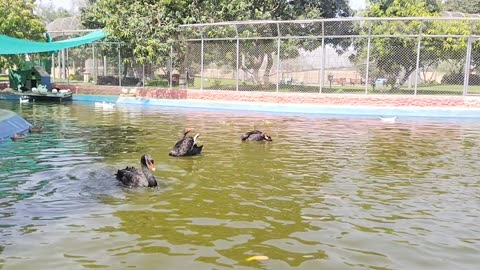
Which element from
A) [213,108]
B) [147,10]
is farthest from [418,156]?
[147,10]

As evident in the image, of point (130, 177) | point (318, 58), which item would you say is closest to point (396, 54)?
point (318, 58)

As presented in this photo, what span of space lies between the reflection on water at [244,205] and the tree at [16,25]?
17374 millimetres

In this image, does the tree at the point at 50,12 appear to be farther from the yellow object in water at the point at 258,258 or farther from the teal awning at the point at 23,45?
the yellow object in water at the point at 258,258

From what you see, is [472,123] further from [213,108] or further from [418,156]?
[213,108]

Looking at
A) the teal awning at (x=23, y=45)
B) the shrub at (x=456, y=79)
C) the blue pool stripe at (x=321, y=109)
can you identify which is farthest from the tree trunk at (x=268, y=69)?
the teal awning at (x=23, y=45)

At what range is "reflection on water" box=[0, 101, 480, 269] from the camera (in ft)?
16.2

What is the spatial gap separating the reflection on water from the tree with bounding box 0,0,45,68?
57.0 ft

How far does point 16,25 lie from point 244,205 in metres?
25.3

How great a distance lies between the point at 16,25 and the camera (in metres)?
27.8

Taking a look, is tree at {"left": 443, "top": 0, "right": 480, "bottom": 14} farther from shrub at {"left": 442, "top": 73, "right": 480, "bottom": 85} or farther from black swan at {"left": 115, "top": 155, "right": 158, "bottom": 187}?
black swan at {"left": 115, "top": 155, "right": 158, "bottom": 187}

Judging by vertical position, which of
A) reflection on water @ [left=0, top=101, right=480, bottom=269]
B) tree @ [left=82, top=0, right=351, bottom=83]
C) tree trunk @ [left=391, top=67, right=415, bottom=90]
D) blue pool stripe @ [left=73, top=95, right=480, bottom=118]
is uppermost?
tree @ [left=82, top=0, right=351, bottom=83]

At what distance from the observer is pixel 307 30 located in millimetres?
24281

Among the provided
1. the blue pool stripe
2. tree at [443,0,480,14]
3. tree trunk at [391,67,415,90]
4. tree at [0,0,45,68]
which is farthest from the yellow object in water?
tree at [443,0,480,14]

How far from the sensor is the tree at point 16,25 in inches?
1070
